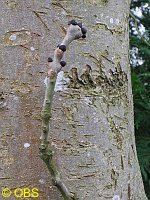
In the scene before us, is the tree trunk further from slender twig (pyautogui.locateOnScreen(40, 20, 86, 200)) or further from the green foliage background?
the green foliage background

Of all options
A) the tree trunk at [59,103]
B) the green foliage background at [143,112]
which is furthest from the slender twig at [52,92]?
the green foliage background at [143,112]

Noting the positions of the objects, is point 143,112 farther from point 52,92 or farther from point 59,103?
point 52,92

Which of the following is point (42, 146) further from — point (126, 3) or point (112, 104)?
point (126, 3)

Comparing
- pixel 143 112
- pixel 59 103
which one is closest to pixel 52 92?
pixel 59 103

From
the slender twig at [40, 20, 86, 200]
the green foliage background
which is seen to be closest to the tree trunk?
the slender twig at [40, 20, 86, 200]

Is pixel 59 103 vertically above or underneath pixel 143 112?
underneath

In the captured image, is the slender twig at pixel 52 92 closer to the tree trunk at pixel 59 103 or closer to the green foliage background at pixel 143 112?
the tree trunk at pixel 59 103
